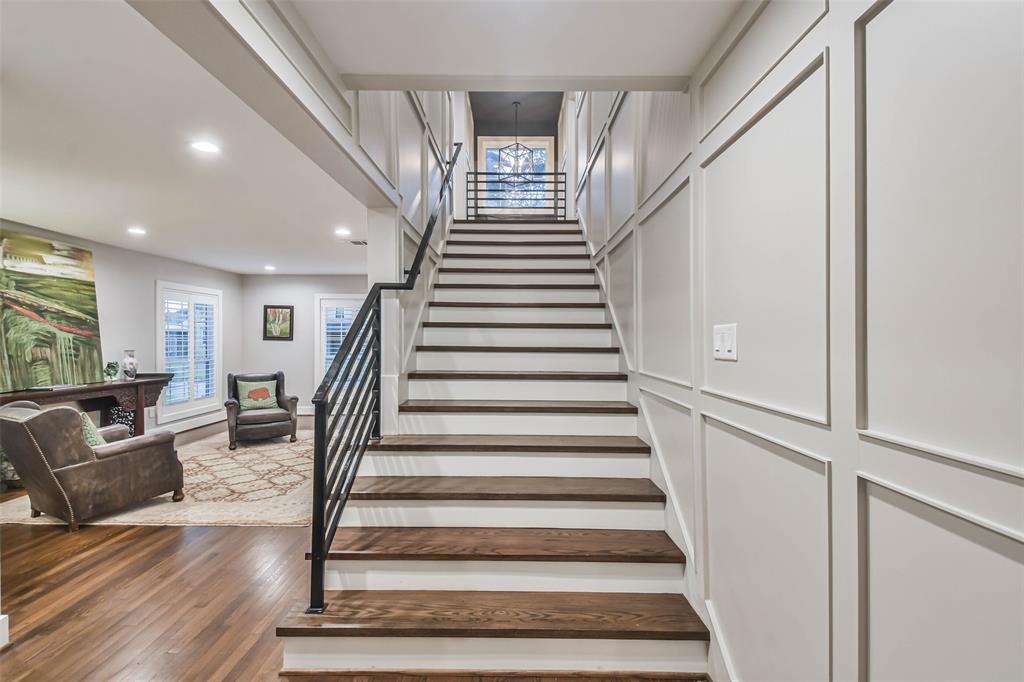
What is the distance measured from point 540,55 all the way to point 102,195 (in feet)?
12.0

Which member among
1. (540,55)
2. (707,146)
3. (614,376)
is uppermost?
(540,55)

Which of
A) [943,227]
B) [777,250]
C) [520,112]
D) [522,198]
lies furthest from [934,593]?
[520,112]

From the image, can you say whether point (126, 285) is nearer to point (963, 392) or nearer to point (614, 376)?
point (614, 376)

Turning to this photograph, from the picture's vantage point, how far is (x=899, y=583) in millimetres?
839

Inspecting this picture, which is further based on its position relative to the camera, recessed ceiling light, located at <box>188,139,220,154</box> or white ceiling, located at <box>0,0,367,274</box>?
recessed ceiling light, located at <box>188,139,220,154</box>

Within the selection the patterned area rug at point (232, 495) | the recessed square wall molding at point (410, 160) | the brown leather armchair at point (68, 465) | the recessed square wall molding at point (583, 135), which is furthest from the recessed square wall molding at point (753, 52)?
the brown leather armchair at point (68, 465)

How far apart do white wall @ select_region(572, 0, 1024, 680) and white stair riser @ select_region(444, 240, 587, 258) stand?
8.22 ft

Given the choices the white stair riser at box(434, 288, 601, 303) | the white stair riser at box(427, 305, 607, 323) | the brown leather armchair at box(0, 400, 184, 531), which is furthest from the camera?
the white stair riser at box(434, 288, 601, 303)

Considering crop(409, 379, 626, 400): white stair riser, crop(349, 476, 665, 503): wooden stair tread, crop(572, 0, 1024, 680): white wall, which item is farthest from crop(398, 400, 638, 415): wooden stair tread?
crop(572, 0, 1024, 680): white wall

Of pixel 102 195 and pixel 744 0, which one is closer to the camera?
pixel 744 0

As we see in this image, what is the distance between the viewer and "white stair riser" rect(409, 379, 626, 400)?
8.86ft

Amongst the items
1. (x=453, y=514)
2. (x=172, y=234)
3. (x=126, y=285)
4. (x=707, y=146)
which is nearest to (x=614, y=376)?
(x=453, y=514)

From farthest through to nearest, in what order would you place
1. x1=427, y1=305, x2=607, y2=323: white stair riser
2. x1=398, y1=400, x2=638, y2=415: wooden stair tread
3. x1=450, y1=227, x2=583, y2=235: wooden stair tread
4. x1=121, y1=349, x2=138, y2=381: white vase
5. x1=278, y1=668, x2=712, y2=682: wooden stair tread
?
x1=121, y1=349, x2=138, y2=381: white vase → x1=450, y1=227, x2=583, y2=235: wooden stair tread → x1=427, y1=305, x2=607, y2=323: white stair riser → x1=398, y1=400, x2=638, y2=415: wooden stair tread → x1=278, y1=668, x2=712, y2=682: wooden stair tread

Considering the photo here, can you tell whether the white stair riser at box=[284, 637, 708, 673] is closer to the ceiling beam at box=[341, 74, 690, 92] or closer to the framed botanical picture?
the ceiling beam at box=[341, 74, 690, 92]
